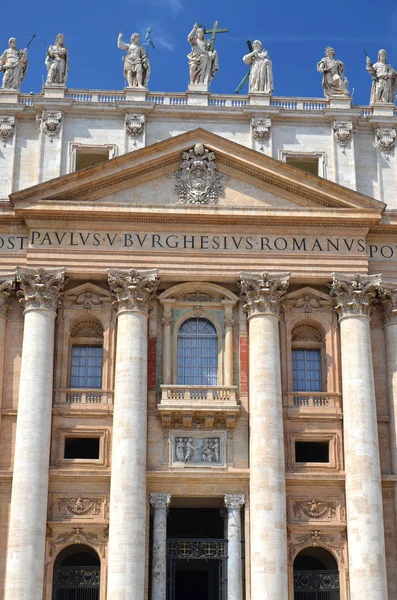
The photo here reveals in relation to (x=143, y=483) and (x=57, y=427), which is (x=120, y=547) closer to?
(x=143, y=483)

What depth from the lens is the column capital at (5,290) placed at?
38.5 meters

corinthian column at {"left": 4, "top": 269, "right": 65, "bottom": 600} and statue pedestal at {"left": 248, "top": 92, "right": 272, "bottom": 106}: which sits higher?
statue pedestal at {"left": 248, "top": 92, "right": 272, "bottom": 106}

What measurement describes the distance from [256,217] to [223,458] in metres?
8.56

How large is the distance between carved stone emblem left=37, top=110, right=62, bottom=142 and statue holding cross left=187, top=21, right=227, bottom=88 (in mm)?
5351

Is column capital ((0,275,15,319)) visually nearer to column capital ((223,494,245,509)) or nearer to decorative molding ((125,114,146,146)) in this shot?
decorative molding ((125,114,146,146))

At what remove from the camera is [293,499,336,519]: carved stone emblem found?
A: 3703cm

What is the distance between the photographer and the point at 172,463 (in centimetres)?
3709

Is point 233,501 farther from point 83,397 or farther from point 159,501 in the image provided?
point 83,397

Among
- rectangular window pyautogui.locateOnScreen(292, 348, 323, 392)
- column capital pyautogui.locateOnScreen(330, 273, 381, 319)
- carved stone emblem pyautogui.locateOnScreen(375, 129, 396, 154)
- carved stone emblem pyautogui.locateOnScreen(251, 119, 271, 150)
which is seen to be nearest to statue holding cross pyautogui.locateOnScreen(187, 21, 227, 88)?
carved stone emblem pyautogui.locateOnScreen(251, 119, 271, 150)

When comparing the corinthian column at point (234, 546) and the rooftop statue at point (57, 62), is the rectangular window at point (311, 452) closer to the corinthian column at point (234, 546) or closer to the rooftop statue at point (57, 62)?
the corinthian column at point (234, 546)

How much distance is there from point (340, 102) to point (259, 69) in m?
3.38

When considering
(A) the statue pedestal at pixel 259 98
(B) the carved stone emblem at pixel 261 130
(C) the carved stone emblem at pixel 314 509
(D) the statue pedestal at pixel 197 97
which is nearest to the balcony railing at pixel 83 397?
(C) the carved stone emblem at pixel 314 509

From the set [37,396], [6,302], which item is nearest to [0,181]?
[6,302]

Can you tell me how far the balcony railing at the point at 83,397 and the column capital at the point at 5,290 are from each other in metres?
3.46
